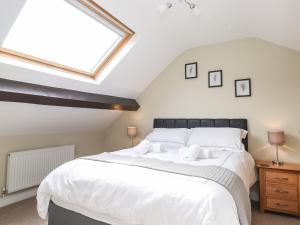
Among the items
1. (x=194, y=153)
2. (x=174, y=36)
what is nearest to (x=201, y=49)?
(x=174, y=36)

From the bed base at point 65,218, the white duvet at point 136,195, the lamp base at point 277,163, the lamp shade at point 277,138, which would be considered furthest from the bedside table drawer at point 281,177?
the bed base at point 65,218

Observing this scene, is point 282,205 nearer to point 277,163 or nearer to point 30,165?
point 277,163

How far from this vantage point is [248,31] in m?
2.86

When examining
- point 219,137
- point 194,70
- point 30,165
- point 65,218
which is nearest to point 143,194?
point 65,218

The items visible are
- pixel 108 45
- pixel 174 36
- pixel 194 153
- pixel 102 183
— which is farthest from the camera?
pixel 174 36

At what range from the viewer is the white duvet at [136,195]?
1.24 meters

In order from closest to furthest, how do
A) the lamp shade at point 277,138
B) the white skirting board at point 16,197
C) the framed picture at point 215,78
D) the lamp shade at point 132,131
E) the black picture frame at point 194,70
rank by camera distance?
1. the lamp shade at point 277,138
2. the white skirting board at point 16,197
3. the framed picture at point 215,78
4. the black picture frame at point 194,70
5. the lamp shade at point 132,131

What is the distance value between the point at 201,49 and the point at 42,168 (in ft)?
10.6

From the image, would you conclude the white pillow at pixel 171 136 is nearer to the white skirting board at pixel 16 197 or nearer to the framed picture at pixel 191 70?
the framed picture at pixel 191 70

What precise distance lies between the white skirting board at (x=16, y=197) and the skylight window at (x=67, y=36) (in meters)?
1.91

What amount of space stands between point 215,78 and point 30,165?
315 cm

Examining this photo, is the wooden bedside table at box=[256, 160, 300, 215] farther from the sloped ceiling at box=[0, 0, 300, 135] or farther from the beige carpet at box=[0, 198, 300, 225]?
the sloped ceiling at box=[0, 0, 300, 135]

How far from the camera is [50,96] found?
2.42 meters

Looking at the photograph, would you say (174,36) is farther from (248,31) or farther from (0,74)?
(0,74)
